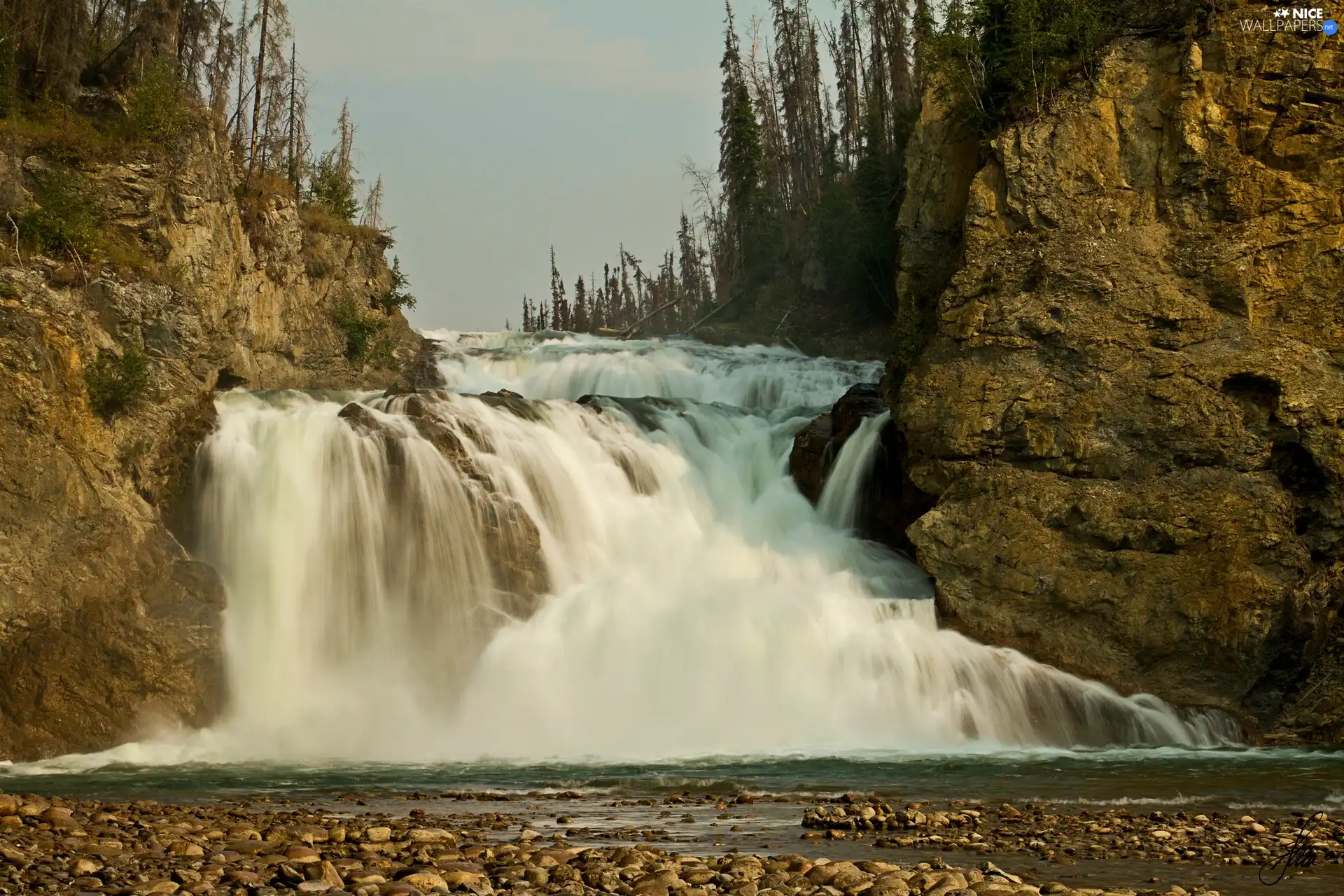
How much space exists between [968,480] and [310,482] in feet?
37.6

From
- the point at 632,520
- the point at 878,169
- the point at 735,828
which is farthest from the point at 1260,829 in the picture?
the point at 878,169

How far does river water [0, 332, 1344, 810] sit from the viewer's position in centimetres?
1525

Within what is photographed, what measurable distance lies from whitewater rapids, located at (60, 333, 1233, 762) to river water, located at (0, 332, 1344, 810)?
0.04m

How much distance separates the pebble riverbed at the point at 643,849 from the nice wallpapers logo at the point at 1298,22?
15.8 meters

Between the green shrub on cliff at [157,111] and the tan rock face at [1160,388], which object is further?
the green shrub on cliff at [157,111]

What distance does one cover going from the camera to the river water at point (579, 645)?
15.2m

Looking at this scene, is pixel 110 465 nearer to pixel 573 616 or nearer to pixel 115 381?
pixel 115 381

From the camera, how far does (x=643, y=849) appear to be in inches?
320

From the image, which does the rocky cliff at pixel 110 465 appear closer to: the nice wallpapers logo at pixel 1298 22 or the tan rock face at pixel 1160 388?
the tan rock face at pixel 1160 388

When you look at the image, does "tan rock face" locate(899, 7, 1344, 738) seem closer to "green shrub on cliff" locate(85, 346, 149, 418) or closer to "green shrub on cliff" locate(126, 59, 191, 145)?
"green shrub on cliff" locate(85, 346, 149, 418)
